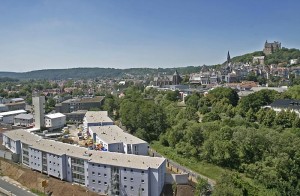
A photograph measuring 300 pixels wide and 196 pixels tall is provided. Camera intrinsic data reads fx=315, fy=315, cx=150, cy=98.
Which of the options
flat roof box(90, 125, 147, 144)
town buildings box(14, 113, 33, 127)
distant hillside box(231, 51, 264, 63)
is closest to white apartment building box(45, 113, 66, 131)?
town buildings box(14, 113, 33, 127)

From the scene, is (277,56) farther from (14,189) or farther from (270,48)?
(14,189)

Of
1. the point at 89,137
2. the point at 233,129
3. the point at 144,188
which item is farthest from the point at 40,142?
the point at 233,129

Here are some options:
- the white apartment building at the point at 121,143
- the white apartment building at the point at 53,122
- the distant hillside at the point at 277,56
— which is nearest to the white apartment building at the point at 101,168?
the white apartment building at the point at 121,143

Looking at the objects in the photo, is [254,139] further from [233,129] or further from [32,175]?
[32,175]

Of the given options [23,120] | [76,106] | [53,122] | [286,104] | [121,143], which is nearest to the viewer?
[121,143]

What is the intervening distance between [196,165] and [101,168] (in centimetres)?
744

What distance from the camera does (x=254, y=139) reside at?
21062 mm

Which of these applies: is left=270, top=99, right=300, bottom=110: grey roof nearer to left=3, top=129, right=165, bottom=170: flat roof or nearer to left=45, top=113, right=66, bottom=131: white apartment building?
left=3, top=129, right=165, bottom=170: flat roof

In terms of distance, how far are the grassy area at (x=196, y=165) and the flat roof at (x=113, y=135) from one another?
2.75 metres

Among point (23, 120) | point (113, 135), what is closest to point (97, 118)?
point (113, 135)

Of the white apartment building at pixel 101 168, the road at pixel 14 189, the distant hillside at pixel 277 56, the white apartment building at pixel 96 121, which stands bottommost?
the road at pixel 14 189

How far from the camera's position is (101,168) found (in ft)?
56.1

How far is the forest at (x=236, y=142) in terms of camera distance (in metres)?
17.8

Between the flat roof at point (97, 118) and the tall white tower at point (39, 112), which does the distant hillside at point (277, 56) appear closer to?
the flat roof at point (97, 118)
